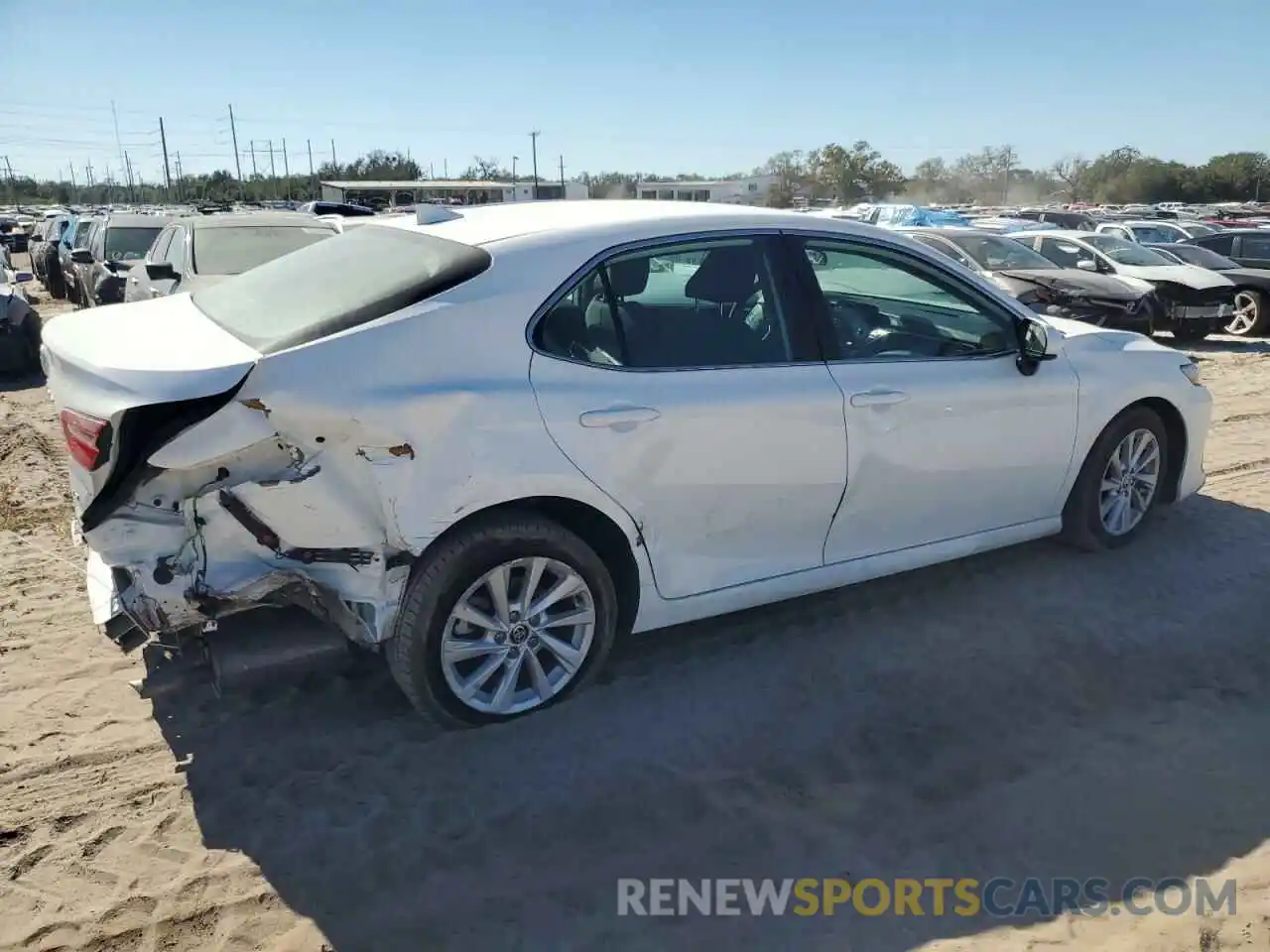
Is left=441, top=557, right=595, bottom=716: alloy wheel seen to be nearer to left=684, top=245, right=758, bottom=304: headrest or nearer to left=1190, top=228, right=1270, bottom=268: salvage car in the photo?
→ left=684, top=245, right=758, bottom=304: headrest

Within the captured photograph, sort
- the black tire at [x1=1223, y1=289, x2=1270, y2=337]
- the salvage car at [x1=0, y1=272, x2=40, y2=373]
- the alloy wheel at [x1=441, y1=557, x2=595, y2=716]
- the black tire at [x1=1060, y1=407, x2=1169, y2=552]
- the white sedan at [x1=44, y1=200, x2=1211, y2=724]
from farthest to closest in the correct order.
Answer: the black tire at [x1=1223, y1=289, x2=1270, y2=337] < the salvage car at [x1=0, y1=272, x2=40, y2=373] < the black tire at [x1=1060, y1=407, x2=1169, y2=552] < the alloy wheel at [x1=441, y1=557, x2=595, y2=716] < the white sedan at [x1=44, y1=200, x2=1211, y2=724]

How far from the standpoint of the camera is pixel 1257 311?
46.9 ft

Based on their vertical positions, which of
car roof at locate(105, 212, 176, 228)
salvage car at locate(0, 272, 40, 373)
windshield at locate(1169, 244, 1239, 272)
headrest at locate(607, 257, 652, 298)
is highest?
headrest at locate(607, 257, 652, 298)

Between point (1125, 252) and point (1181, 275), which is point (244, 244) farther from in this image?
point (1125, 252)

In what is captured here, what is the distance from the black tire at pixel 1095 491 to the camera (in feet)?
15.9

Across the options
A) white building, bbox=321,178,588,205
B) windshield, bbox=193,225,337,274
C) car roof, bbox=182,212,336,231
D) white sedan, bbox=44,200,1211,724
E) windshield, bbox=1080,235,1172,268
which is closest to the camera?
white sedan, bbox=44,200,1211,724

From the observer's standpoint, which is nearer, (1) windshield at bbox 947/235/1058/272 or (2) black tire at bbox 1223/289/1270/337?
(1) windshield at bbox 947/235/1058/272

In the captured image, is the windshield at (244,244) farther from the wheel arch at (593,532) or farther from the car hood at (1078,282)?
the car hood at (1078,282)

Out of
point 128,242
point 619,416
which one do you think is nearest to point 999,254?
point 619,416

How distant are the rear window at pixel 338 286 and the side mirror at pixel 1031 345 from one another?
2.43 meters

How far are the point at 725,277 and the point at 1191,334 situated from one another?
12.8 m

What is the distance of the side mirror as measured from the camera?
435 cm

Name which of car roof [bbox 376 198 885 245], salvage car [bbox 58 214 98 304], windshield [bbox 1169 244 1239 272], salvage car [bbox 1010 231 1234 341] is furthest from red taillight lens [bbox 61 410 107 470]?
windshield [bbox 1169 244 1239 272]

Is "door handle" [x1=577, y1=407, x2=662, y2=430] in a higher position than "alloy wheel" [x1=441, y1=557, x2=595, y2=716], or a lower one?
higher
